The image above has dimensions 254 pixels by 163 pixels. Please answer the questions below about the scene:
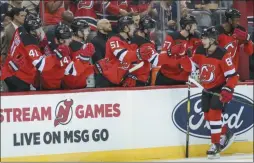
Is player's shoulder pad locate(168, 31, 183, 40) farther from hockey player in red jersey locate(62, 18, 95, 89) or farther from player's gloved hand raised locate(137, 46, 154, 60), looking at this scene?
hockey player in red jersey locate(62, 18, 95, 89)

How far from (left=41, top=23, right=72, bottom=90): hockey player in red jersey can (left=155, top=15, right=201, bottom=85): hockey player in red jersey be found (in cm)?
124

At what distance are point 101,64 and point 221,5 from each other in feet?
9.11

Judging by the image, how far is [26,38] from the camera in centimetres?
987

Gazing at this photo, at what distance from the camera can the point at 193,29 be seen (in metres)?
10.7

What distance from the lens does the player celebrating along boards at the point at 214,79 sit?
33.4ft

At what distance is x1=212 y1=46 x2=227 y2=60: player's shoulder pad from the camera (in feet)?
33.6

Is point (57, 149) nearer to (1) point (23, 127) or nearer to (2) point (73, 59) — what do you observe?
(1) point (23, 127)

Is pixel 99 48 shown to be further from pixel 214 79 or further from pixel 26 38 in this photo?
pixel 214 79

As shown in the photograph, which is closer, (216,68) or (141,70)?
(216,68)

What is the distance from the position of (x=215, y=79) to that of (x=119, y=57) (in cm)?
122

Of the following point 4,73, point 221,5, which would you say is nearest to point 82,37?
point 4,73

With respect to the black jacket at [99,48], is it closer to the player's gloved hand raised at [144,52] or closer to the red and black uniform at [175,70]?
the player's gloved hand raised at [144,52]

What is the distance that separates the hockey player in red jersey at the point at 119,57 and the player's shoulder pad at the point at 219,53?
0.79 m

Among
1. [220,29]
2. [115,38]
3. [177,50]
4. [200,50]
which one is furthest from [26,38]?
[220,29]
